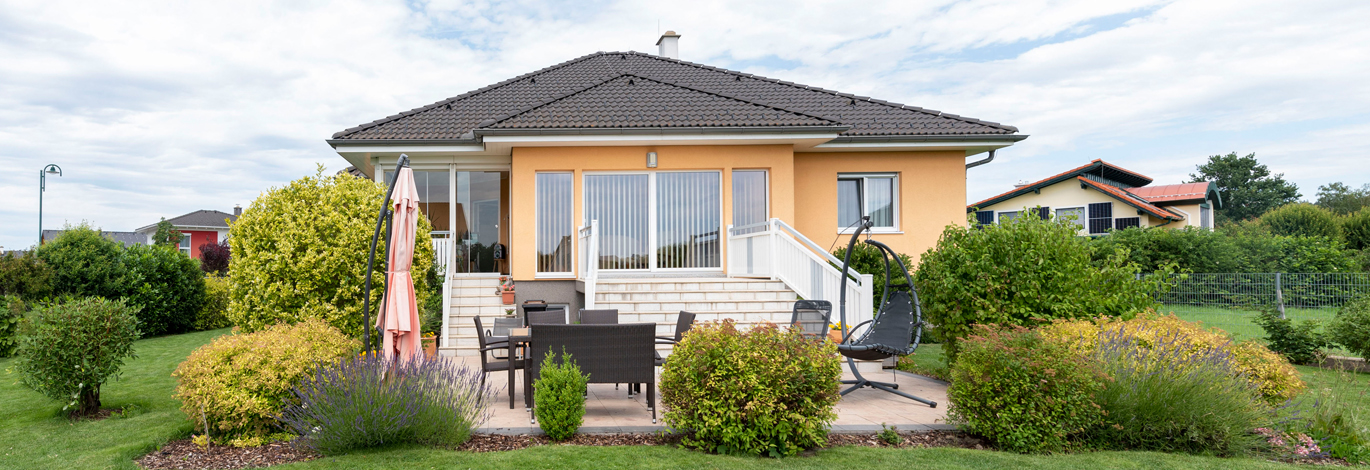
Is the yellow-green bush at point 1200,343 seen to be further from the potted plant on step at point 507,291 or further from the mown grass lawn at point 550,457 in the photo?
the potted plant on step at point 507,291

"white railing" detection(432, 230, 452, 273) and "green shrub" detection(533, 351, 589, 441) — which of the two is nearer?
"green shrub" detection(533, 351, 589, 441)

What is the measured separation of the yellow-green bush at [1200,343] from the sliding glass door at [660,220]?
21.5 feet

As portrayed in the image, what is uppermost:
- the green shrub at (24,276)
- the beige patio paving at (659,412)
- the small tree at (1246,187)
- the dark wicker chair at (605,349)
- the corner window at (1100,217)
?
the small tree at (1246,187)

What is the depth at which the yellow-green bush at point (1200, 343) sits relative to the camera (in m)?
5.21

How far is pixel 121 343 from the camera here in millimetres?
5969

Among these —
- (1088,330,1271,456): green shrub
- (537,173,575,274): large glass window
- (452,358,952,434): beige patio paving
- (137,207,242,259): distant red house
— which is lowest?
(452,358,952,434): beige patio paving

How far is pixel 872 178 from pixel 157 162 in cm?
2114

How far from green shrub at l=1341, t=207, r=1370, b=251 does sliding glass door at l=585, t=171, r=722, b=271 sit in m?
28.2

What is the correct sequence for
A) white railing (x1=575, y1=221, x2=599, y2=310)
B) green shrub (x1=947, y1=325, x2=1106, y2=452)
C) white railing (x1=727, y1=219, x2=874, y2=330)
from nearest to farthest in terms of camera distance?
1. green shrub (x1=947, y1=325, x2=1106, y2=452)
2. white railing (x1=727, y1=219, x2=874, y2=330)
3. white railing (x1=575, y1=221, x2=599, y2=310)

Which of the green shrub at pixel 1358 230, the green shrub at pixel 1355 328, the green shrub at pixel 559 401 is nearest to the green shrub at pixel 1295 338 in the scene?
the green shrub at pixel 1355 328

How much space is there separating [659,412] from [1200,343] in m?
4.56

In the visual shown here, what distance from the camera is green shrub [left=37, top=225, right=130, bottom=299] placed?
12.1 metres

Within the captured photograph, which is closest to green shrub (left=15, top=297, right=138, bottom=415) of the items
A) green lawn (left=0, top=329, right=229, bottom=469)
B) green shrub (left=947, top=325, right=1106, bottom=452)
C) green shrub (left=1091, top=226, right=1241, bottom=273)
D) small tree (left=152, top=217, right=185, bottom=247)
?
green lawn (left=0, top=329, right=229, bottom=469)

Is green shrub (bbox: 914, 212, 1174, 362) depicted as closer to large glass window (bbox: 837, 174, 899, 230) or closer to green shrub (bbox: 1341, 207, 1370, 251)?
large glass window (bbox: 837, 174, 899, 230)
